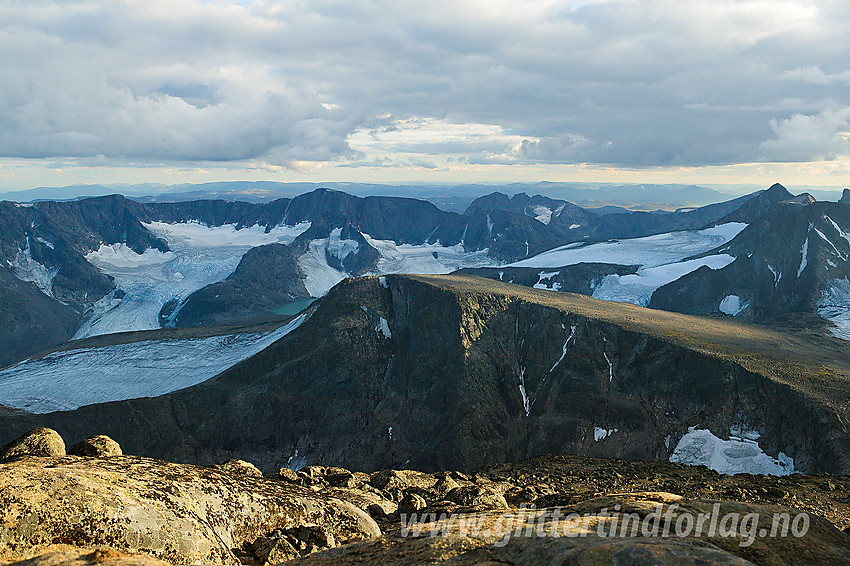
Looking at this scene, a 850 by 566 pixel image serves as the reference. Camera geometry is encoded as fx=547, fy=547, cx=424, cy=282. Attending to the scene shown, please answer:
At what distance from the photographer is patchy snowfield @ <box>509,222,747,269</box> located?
177 meters

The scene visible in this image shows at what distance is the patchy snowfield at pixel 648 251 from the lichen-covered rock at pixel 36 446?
15769cm

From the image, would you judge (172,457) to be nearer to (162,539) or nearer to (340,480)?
(340,480)

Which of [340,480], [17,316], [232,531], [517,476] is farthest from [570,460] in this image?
[17,316]

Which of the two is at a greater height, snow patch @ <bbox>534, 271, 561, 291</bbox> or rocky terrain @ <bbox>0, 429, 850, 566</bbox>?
rocky terrain @ <bbox>0, 429, 850, 566</bbox>

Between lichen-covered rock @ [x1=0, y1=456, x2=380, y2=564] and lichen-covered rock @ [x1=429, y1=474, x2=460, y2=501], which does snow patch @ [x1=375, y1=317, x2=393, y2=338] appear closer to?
lichen-covered rock @ [x1=429, y1=474, x2=460, y2=501]

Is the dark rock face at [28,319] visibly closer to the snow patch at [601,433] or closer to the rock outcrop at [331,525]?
the snow patch at [601,433]

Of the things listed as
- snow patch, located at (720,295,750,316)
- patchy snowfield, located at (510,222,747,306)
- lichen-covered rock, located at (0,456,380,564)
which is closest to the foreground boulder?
lichen-covered rock, located at (0,456,380,564)

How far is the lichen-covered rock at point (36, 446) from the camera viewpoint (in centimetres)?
2073

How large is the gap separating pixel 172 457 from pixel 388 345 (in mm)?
31766

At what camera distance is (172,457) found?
66.9 meters

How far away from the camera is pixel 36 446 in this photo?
2136cm

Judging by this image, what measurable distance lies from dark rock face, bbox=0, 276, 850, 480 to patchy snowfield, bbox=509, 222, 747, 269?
9735cm

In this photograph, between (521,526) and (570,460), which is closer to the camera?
(521,526)

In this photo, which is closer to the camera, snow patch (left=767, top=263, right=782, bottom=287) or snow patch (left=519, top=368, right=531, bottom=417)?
snow patch (left=519, top=368, right=531, bottom=417)
